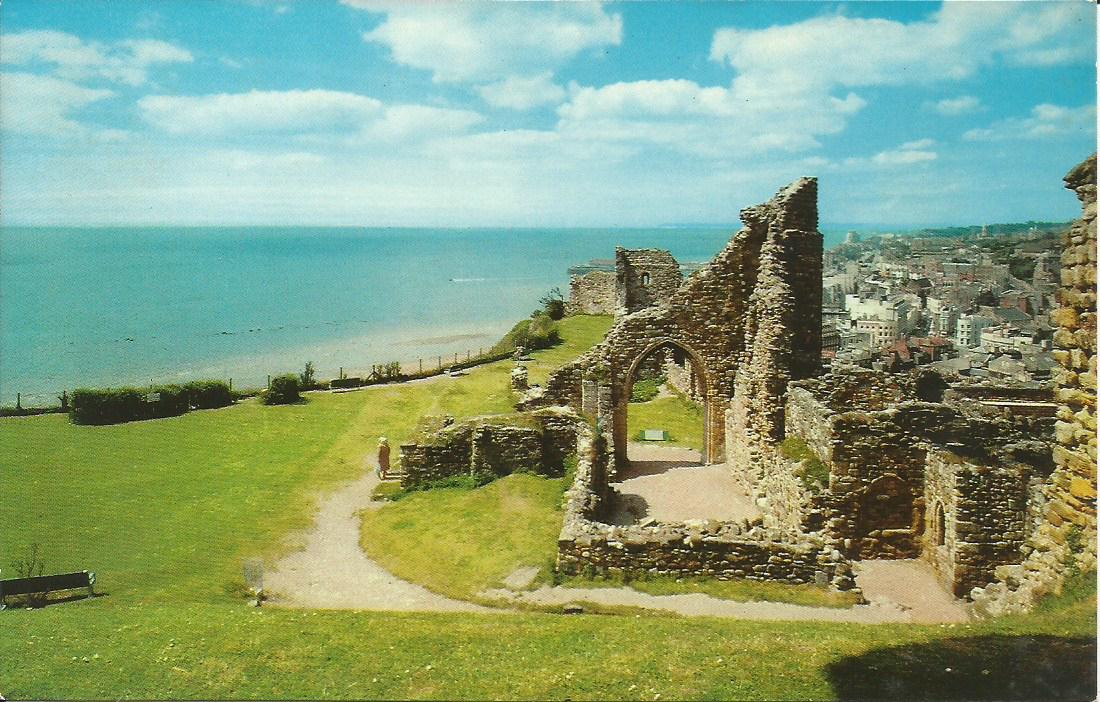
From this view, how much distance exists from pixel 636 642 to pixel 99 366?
6495 cm

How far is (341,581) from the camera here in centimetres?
1459

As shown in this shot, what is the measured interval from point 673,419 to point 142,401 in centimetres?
2129

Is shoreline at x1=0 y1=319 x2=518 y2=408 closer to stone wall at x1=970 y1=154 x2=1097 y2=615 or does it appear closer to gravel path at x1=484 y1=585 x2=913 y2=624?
gravel path at x1=484 y1=585 x2=913 y2=624

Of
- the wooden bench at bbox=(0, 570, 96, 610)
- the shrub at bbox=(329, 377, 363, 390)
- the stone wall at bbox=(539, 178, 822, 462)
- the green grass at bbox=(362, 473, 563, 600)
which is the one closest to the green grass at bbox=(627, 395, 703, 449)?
the stone wall at bbox=(539, 178, 822, 462)

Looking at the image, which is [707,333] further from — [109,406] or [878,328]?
[878,328]

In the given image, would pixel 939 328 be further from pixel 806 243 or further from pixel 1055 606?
pixel 1055 606

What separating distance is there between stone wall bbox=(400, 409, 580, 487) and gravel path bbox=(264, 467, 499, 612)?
2.17 meters

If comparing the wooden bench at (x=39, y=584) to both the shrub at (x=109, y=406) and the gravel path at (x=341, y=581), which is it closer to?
the gravel path at (x=341, y=581)

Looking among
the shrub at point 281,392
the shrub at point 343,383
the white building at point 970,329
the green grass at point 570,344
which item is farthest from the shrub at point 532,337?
the white building at point 970,329

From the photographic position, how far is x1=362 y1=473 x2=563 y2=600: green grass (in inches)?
542

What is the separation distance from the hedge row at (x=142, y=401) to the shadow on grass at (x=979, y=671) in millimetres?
28918

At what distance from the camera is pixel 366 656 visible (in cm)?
854

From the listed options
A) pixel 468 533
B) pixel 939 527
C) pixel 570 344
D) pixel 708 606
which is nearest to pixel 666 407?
pixel 570 344

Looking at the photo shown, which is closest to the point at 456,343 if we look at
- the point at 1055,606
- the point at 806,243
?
the point at 806,243
